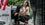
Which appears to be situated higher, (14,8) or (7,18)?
(14,8)

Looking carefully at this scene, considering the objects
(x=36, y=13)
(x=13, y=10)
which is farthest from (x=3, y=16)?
(x=36, y=13)

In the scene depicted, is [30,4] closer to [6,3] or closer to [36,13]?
[36,13]

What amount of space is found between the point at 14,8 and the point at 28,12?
0.23 m

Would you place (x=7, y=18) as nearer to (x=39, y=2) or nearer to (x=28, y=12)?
(x=28, y=12)

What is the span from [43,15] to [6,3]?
1.97 feet

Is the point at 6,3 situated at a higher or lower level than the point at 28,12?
higher

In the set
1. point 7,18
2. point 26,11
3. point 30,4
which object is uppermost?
point 30,4

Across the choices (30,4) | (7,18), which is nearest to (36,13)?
(30,4)

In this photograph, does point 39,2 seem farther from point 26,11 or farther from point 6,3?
point 6,3

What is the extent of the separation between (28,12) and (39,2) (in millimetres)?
231

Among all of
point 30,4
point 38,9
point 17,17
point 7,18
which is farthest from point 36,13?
point 7,18

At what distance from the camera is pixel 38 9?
146cm

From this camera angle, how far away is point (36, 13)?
1466 mm

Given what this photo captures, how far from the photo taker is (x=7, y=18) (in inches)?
55.4
